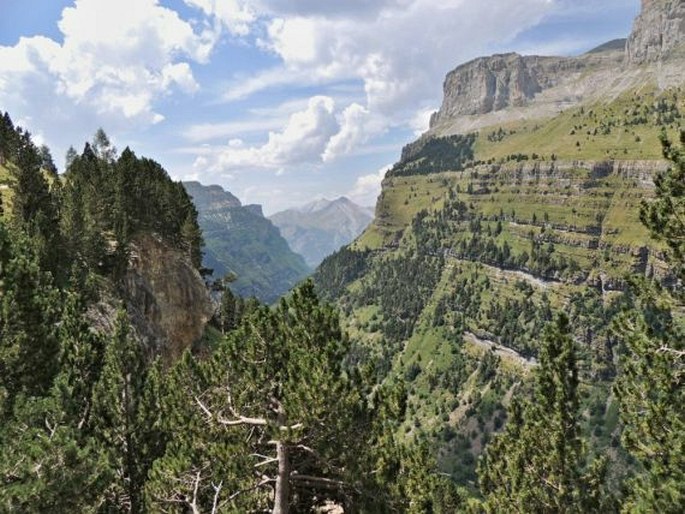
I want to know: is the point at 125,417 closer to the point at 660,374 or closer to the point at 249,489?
Result: the point at 249,489

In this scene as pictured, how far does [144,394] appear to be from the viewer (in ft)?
103

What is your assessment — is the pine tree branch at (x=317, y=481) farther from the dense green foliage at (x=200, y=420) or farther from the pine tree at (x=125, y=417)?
the pine tree at (x=125, y=417)

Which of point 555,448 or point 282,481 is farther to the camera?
point 555,448

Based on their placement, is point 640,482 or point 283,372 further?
point 283,372

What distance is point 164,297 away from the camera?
86750 mm

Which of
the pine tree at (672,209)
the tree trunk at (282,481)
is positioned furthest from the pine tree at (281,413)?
the pine tree at (672,209)

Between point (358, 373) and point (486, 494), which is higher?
point (358, 373)

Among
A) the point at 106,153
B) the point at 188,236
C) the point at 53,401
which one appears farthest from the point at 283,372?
the point at 106,153

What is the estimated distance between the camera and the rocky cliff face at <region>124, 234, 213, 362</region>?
79.6 meters

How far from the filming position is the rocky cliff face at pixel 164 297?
79.6 m

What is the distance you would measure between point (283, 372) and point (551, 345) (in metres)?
13.8

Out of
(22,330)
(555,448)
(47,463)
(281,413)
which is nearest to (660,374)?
(555,448)

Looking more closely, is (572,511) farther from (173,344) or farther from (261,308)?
(173,344)

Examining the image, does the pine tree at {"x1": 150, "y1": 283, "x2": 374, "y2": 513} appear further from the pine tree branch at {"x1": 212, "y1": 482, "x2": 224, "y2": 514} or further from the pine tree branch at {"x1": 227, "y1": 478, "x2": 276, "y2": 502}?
the pine tree branch at {"x1": 212, "y1": 482, "x2": 224, "y2": 514}
